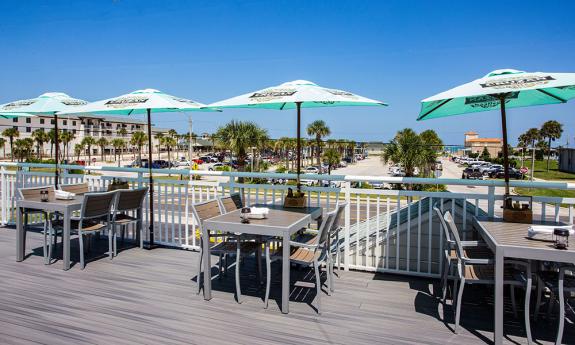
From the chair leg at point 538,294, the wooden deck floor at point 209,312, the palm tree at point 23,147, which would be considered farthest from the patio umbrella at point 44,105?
the palm tree at point 23,147

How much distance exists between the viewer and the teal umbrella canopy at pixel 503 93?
130 inches

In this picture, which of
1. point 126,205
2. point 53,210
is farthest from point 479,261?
point 53,210

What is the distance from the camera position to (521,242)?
120 inches

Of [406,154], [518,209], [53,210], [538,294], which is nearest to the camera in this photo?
[538,294]

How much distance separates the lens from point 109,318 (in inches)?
136

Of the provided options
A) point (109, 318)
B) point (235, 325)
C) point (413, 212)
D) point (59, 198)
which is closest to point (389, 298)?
point (413, 212)

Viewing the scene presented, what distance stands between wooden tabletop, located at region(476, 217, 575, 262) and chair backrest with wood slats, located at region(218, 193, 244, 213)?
9.00ft

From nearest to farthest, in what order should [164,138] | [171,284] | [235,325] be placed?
[235,325] → [171,284] → [164,138]

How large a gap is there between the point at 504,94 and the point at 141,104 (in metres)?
4.36

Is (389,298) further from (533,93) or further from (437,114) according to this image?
(533,93)

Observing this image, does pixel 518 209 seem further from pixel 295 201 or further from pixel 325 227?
pixel 295 201

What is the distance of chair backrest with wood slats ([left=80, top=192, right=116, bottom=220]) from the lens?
478cm

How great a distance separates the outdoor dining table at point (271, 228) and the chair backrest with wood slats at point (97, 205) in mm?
1767

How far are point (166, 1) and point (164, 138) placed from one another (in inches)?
2596
